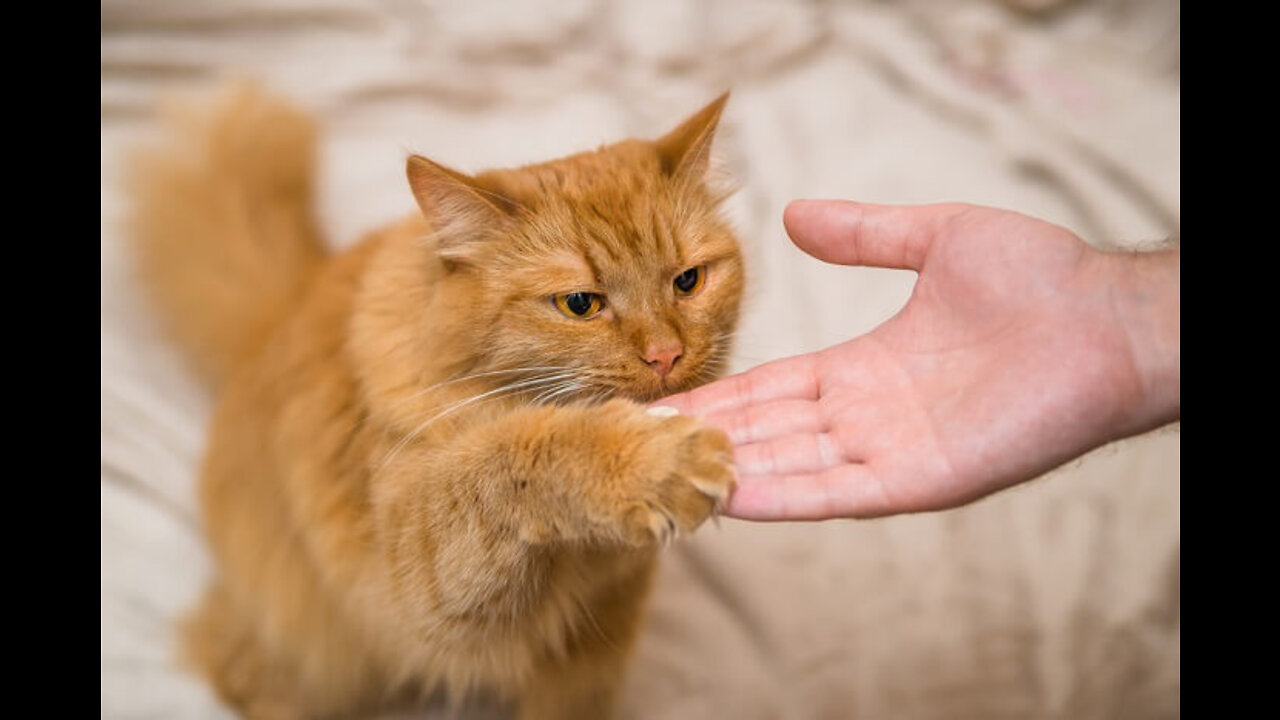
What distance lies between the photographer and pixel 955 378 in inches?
55.3

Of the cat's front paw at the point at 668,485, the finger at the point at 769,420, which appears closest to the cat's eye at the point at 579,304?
the finger at the point at 769,420

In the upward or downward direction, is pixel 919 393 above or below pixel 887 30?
below

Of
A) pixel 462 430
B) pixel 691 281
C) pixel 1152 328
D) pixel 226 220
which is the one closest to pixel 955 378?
pixel 1152 328

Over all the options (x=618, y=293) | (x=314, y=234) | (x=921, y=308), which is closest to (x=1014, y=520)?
(x=921, y=308)

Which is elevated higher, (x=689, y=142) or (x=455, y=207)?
(x=689, y=142)

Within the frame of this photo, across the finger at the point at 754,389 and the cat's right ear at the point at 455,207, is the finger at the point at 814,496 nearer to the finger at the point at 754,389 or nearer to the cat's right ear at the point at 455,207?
the finger at the point at 754,389

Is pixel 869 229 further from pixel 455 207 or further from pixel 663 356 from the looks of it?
pixel 455 207

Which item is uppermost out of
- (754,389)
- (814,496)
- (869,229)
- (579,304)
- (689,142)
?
(689,142)

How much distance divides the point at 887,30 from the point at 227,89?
2041mm

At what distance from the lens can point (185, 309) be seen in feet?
6.74

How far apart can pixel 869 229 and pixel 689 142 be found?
0.34m

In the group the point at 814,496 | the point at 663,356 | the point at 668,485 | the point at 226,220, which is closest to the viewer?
the point at 668,485

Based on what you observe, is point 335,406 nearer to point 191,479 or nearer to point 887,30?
point 191,479

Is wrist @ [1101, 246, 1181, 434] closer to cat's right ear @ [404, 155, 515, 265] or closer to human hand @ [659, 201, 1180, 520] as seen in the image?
human hand @ [659, 201, 1180, 520]
